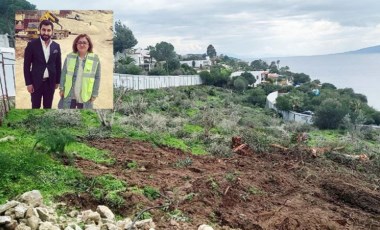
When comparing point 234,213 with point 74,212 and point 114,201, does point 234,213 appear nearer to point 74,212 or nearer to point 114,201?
point 114,201

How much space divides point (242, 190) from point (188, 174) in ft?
4.37

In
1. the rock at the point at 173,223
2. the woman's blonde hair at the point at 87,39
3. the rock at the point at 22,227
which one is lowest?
the rock at the point at 173,223

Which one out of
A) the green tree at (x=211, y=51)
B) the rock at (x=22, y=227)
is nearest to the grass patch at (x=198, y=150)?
the rock at (x=22, y=227)

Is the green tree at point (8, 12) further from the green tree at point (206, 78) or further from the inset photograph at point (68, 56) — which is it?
the inset photograph at point (68, 56)

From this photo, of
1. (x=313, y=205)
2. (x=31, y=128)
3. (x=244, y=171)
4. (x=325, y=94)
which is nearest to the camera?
(x=313, y=205)

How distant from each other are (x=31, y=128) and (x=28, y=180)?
5.35 metres

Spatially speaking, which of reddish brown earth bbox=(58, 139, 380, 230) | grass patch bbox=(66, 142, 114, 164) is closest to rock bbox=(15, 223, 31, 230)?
reddish brown earth bbox=(58, 139, 380, 230)

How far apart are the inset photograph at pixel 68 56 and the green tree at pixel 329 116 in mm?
28624

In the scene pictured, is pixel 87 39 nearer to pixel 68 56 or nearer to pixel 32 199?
pixel 68 56

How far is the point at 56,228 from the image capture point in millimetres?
5594

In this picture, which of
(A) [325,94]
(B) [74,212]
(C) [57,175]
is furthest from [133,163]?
(A) [325,94]

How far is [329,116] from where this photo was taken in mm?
36094

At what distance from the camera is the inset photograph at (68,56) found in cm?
1058

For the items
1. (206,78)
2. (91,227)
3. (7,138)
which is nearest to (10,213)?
(91,227)
